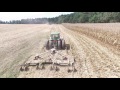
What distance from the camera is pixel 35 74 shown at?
25.2 feet
